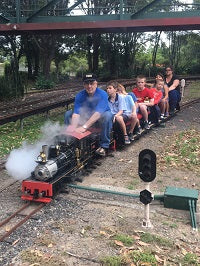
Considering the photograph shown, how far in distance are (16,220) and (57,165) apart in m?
0.98

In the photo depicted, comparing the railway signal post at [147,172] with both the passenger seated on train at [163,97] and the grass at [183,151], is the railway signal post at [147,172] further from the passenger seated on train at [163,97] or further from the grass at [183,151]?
the passenger seated on train at [163,97]

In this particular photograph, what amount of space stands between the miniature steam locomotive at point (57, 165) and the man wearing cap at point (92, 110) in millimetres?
327

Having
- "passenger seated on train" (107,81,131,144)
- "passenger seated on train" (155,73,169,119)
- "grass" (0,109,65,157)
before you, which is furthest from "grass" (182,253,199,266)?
"passenger seated on train" (155,73,169,119)

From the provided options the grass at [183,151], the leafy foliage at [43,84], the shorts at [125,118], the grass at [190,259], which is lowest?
the grass at [190,259]

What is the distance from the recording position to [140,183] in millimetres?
5918

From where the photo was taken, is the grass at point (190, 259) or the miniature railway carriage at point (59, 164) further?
the miniature railway carriage at point (59, 164)

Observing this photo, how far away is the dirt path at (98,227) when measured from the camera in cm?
374

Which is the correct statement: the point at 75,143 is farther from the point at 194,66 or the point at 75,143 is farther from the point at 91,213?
the point at 194,66

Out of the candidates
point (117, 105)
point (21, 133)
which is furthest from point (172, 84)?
point (21, 133)

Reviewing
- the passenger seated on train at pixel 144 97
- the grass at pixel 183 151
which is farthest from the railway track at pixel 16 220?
the passenger seated on train at pixel 144 97

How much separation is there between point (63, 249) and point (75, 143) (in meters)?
2.10

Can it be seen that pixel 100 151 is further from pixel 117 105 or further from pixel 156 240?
pixel 156 240

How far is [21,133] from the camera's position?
9.76 m

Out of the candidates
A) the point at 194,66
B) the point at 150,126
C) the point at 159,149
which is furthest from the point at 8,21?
the point at 194,66
